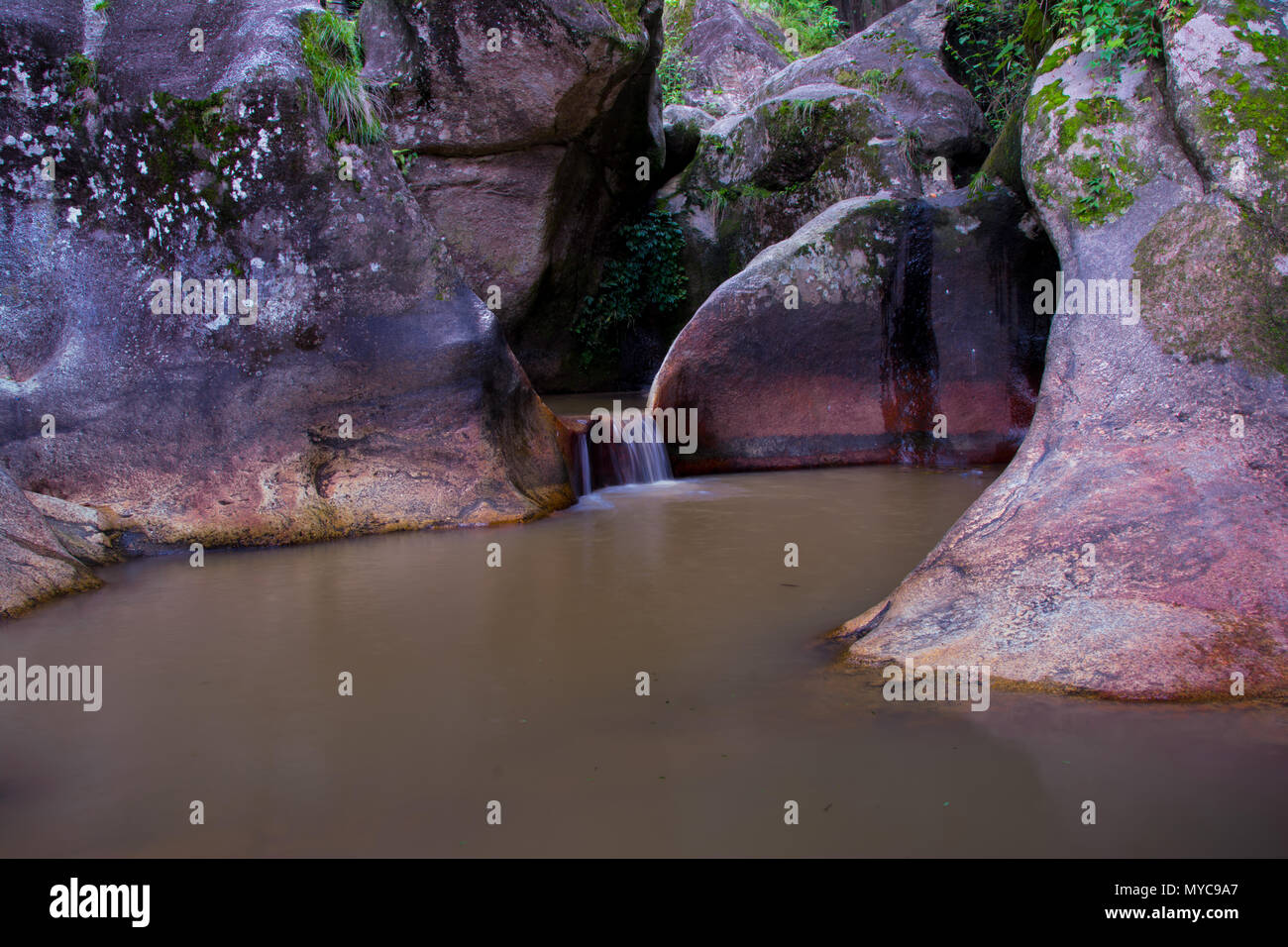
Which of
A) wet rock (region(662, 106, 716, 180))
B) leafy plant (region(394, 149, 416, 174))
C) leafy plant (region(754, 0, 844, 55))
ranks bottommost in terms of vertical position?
leafy plant (region(394, 149, 416, 174))

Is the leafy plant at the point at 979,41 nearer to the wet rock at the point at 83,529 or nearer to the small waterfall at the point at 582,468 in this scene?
the small waterfall at the point at 582,468

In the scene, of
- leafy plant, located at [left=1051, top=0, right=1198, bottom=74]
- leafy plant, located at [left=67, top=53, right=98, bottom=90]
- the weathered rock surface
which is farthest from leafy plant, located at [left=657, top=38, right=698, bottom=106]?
leafy plant, located at [left=1051, top=0, right=1198, bottom=74]

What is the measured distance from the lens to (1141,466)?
359 centimetres

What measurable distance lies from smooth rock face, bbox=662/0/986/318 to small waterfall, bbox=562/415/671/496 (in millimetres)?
4665

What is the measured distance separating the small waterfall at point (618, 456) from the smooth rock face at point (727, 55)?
40.7ft

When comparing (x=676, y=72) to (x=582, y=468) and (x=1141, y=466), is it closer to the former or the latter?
(x=582, y=468)

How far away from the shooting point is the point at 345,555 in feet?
17.0

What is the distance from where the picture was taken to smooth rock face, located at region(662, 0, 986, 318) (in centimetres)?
1091

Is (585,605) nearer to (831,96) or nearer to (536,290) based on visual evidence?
(536,290)

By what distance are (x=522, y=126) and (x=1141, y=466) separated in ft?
25.5

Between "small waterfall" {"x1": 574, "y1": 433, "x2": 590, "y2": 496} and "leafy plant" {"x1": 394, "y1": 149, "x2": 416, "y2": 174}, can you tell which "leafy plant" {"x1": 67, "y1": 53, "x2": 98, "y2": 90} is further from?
"leafy plant" {"x1": 394, "y1": 149, "x2": 416, "y2": 174}

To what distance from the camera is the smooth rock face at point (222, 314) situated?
5.37 meters

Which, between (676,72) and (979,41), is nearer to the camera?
(979,41)

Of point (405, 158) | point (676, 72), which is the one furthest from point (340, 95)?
point (676, 72)
